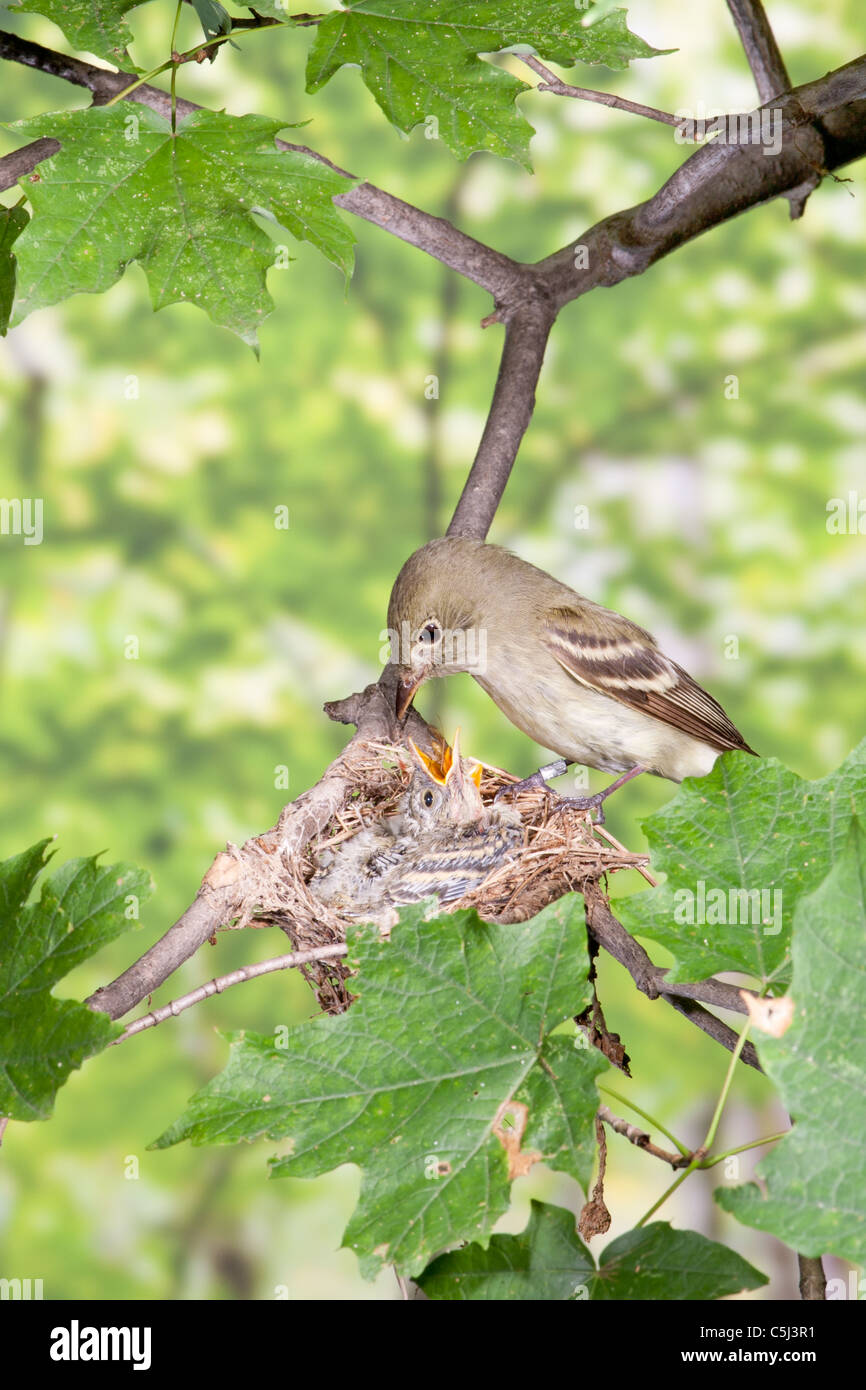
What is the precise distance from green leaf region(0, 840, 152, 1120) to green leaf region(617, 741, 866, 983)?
23.9 inches

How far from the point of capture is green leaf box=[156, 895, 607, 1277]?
1.30m

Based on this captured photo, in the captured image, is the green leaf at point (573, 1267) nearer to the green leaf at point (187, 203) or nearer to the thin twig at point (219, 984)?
the thin twig at point (219, 984)

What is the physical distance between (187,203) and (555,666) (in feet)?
5.03

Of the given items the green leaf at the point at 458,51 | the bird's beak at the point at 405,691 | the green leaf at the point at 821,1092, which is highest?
the green leaf at the point at 458,51

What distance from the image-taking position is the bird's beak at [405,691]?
9.11 ft

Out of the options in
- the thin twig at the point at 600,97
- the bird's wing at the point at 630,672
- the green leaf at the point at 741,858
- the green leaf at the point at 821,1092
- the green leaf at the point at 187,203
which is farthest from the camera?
the bird's wing at the point at 630,672

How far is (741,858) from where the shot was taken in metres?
1.45

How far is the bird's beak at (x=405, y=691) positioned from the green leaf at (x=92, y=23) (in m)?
1.38

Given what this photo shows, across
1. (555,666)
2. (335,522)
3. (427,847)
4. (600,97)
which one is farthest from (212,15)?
(335,522)

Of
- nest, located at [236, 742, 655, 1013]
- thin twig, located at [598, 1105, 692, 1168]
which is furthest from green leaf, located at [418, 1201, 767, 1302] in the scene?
nest, located at [236, 742, 655, 1013]

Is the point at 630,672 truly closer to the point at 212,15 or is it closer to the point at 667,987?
the point at 667,987

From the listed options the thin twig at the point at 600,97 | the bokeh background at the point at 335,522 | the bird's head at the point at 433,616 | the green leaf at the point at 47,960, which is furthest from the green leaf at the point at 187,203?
the bokeh background at the point at 335,522

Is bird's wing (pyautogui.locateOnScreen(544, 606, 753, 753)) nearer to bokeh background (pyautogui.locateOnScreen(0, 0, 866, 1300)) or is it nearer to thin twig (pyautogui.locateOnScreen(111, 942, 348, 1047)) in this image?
thin twig (pyautogui.locateOnScreen(111, 942, 348, 1047))
